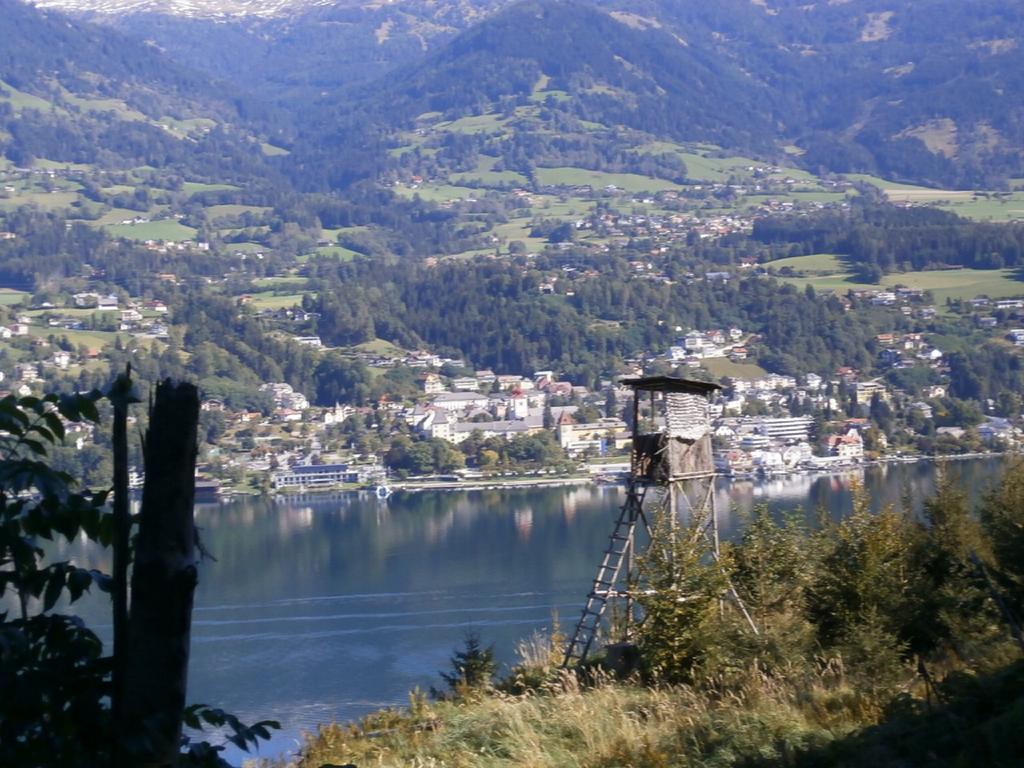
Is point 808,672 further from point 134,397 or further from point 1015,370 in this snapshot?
point 1015,370

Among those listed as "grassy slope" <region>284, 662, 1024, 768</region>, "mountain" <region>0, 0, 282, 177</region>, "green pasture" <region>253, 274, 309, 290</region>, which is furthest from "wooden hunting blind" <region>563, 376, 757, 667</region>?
"mountain" <region>0, 0, 282, 177</region>

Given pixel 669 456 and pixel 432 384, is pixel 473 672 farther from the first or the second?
pixel 432 384

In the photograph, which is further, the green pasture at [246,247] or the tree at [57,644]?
the green pasture at [246,247]

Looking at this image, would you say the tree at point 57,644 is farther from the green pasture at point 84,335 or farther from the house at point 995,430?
the green pasture at point 84,335

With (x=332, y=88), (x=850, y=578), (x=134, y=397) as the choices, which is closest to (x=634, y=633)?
(x=850, y=578)

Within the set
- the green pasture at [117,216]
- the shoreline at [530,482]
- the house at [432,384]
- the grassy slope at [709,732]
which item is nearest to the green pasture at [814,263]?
the house at [432,384]
